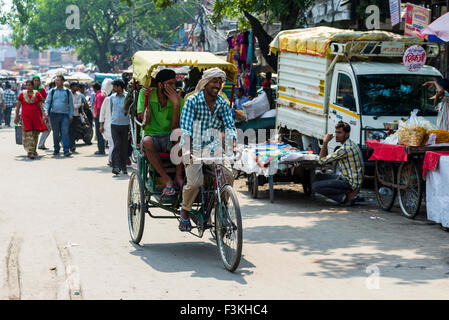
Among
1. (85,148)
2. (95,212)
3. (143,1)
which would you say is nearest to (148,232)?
(95,212)

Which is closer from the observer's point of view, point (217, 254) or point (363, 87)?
point (217, 254)

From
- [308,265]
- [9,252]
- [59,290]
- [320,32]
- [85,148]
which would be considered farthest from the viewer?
[85,148]

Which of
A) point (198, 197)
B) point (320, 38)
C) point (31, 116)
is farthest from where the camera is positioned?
point (31, 116)

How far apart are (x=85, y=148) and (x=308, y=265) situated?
14134mm

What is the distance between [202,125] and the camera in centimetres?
706

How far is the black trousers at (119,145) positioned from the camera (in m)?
13.9

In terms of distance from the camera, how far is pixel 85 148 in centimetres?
2005

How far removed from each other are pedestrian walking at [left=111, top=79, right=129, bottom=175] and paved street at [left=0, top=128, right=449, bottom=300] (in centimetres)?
249

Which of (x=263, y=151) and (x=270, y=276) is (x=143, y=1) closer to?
(x=263, y=151)

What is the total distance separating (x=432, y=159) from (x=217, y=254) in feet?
10.2

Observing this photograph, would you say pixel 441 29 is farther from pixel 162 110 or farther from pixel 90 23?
pixel 90 23

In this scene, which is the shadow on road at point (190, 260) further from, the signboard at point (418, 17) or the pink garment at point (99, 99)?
the pink garment at point (99, 99)

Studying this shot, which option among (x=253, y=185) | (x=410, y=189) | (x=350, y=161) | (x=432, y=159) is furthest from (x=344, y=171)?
(x=432, y=159)

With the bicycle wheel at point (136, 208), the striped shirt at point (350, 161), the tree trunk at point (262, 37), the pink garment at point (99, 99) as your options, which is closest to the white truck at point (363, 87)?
the striped shirt at point (350, 161)
